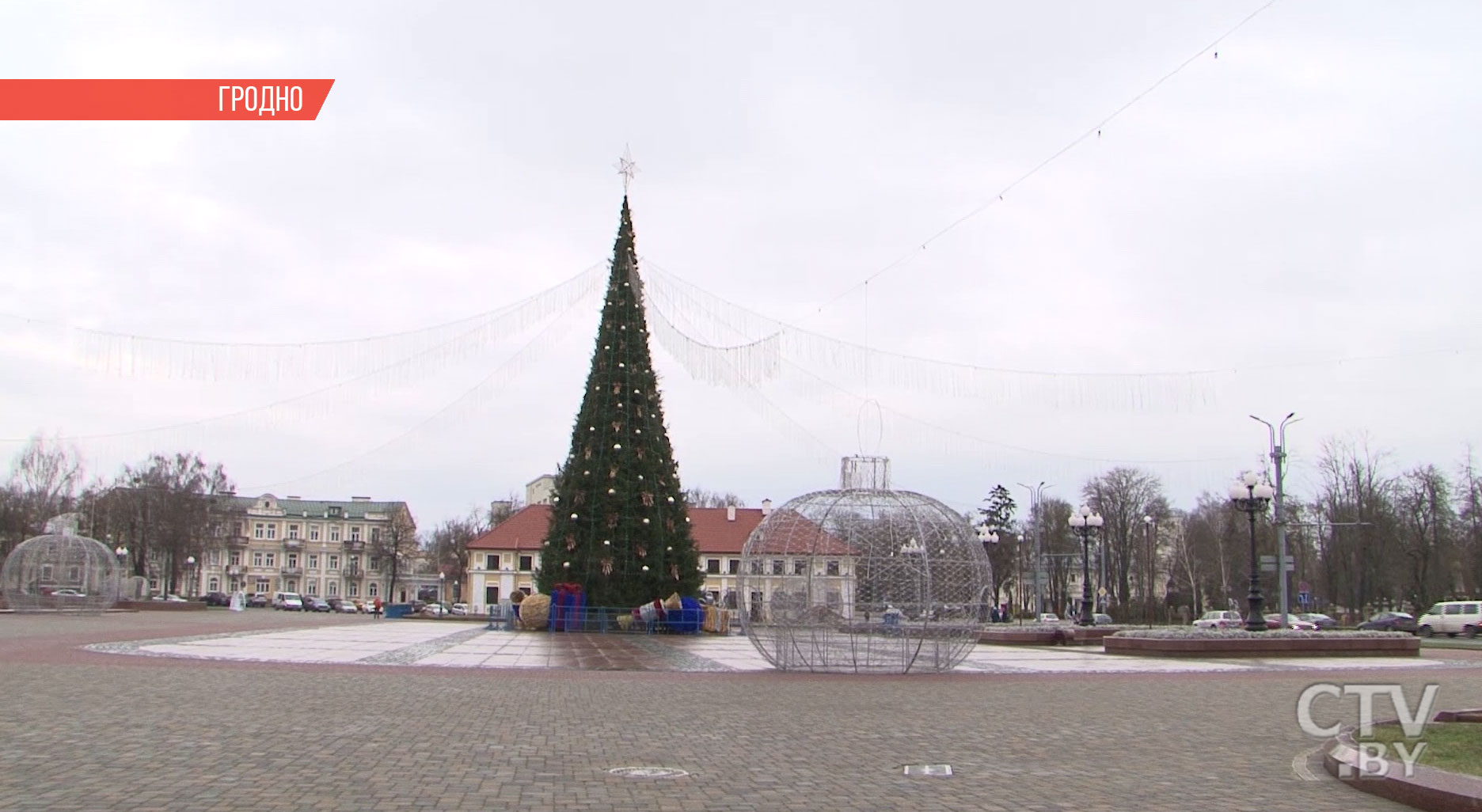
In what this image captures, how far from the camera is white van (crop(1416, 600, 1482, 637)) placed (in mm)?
42844

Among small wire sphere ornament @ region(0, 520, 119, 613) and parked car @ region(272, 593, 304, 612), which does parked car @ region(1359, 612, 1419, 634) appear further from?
parked car @ region(272, 593, 304, 612)

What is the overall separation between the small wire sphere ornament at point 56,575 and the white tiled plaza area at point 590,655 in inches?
763

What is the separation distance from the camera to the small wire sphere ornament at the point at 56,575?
146 feet

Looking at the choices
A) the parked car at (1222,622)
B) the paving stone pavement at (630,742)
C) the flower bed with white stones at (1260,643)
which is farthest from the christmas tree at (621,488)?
the paving stone pavement at (630,742)

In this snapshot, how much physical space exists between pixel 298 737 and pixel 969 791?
5.47 m

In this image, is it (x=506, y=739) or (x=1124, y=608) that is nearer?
(x=506, y=739)

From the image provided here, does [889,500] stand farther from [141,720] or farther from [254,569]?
[254,569]

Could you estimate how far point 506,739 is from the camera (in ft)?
32.2

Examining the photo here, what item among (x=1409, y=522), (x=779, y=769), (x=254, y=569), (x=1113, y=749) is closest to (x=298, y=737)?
(x=779, y=769)

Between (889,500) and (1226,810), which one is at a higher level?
(889,500)

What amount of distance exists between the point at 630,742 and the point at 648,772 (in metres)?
1.75

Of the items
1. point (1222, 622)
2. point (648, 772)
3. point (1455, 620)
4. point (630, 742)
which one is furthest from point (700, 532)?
point (648, 772)

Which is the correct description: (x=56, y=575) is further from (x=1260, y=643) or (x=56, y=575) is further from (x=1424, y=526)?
(x=1424, y=526)

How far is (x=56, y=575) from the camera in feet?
149
